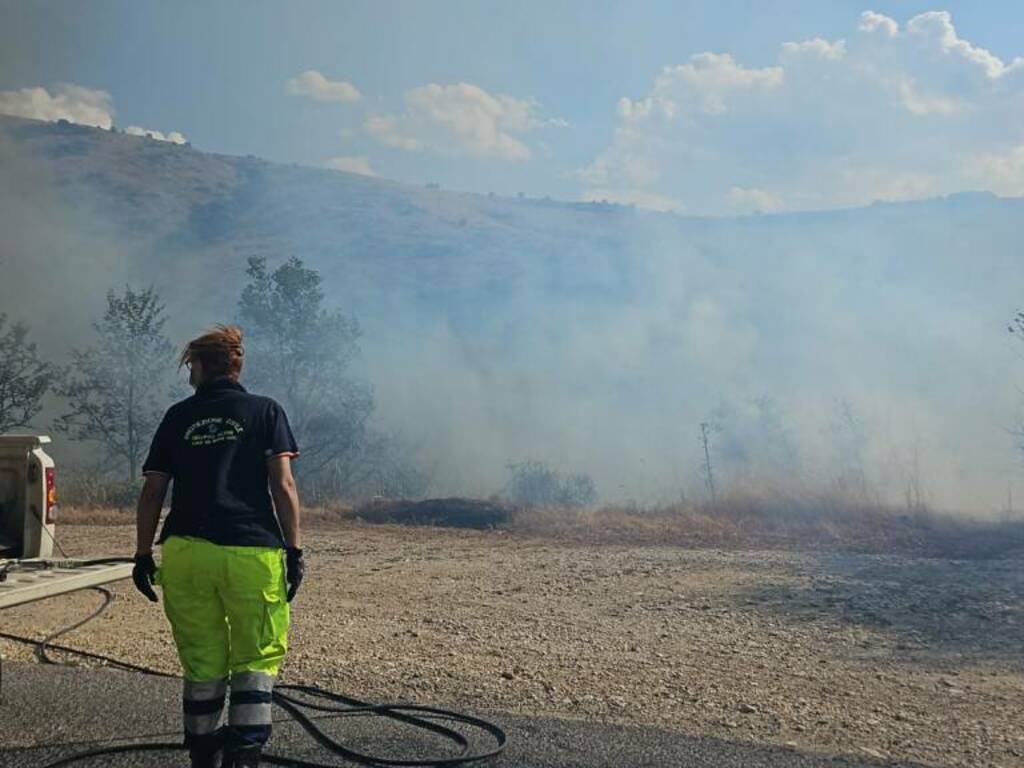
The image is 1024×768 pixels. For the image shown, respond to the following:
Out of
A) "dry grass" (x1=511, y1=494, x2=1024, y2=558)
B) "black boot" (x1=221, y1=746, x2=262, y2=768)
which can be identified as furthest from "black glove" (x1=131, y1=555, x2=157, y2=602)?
"dry grass" (x1=511, y1=494, x2=1024, y2=558)

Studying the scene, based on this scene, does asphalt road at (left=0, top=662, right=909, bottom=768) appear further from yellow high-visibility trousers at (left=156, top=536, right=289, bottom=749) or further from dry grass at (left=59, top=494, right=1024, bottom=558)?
dry grass at (left=59, top=494, right=1024, bottom=558)

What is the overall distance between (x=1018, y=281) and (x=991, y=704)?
147 feet

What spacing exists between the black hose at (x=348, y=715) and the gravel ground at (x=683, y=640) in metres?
0.29

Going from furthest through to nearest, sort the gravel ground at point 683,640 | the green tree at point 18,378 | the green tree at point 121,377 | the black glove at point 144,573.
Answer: the green tree at point 121,377 < the green tree at point 18,378 < the gravel ground at point 683,640 < the black glove at point 144,573

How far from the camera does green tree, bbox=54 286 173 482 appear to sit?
68.1 ft

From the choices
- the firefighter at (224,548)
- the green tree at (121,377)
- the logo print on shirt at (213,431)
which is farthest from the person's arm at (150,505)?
the green tree at (121,377)

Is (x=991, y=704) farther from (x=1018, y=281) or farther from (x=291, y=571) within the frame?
(x=1018, y=281)

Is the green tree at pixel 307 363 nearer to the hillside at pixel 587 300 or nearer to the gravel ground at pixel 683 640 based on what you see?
the hillside at pixel 587 300

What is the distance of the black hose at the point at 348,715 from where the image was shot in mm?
3740

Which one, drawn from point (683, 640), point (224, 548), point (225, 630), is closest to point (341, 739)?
point (225, 630)

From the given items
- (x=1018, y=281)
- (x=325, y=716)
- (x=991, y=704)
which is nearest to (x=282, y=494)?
(x=325, y=716)

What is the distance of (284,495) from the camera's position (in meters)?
3.36

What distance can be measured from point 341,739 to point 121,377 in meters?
18.6

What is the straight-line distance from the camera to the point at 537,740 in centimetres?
410
